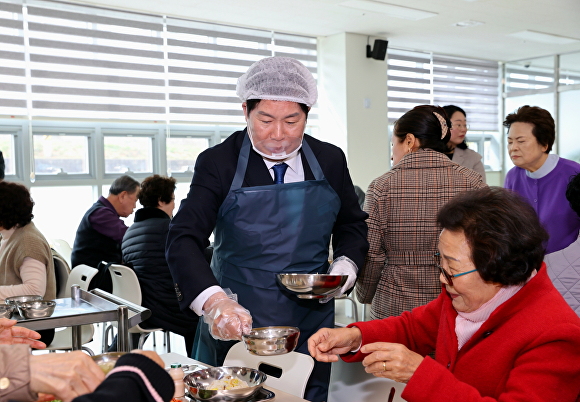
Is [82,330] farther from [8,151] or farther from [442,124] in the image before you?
[8,151]

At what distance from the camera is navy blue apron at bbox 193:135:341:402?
184 cm

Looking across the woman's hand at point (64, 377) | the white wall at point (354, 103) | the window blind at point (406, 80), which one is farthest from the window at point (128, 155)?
the woman's hand at point (64, 377)

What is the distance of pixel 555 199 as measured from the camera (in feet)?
9.80

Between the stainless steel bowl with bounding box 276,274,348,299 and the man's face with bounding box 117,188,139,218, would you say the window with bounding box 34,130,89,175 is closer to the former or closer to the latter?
the man's face with bounding box 117,188,139,218

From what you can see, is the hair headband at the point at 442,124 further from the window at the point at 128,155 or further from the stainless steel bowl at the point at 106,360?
the window at the point at 128,155

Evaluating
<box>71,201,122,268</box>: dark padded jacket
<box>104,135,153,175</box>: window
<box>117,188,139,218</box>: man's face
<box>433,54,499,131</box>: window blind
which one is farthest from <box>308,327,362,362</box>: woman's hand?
<box>433,54,499,131</box>: window blind

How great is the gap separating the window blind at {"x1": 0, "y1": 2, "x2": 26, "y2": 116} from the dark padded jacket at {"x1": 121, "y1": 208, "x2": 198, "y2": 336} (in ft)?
7.19

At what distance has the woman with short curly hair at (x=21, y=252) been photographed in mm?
2801

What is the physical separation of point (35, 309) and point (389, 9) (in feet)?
14.3

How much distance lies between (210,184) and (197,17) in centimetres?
429

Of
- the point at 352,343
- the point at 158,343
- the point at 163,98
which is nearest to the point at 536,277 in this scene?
the point at 352,343

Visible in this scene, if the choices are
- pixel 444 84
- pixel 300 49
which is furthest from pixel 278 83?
pixel 444 84

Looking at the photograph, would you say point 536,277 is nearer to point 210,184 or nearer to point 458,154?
point 210,184

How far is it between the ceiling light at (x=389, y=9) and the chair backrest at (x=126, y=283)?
10.4 feet
